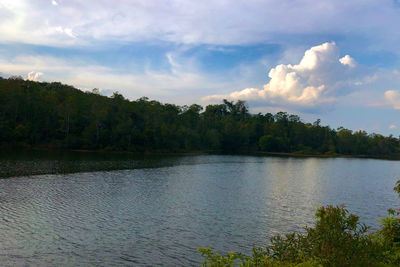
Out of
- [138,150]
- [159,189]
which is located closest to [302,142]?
[138,150]

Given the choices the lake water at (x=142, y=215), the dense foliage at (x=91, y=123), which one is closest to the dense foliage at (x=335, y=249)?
the lake water at (x=142, y=215)

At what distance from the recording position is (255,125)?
594 feet

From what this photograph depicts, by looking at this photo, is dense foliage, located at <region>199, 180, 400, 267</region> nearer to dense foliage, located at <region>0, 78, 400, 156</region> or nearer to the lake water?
the lake water

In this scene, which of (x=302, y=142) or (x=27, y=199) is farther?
(x=302, y=142)

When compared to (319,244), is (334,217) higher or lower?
higher

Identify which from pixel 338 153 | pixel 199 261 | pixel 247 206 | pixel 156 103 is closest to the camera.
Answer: pixel 199 261

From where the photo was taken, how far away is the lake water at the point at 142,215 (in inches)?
701

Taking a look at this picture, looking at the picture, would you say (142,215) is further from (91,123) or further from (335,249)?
(91,123)

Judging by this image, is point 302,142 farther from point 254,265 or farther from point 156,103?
point 254,265

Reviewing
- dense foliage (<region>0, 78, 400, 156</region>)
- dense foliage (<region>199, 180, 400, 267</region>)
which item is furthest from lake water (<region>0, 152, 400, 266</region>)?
dense foliage (<region>0, 78, 400, 156</region>)

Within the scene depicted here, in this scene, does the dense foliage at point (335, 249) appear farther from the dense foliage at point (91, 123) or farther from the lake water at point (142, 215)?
the dense foliage at point (91, 123)

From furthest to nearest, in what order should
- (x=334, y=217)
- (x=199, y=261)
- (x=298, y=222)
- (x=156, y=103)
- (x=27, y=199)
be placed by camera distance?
(x=156, y=103) → (x=27, y=199) → (x=298, y=222) → (x=199, y=261) → (x=334, y=217)

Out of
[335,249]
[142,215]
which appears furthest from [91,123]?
[335,249]

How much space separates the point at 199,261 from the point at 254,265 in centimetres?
670
